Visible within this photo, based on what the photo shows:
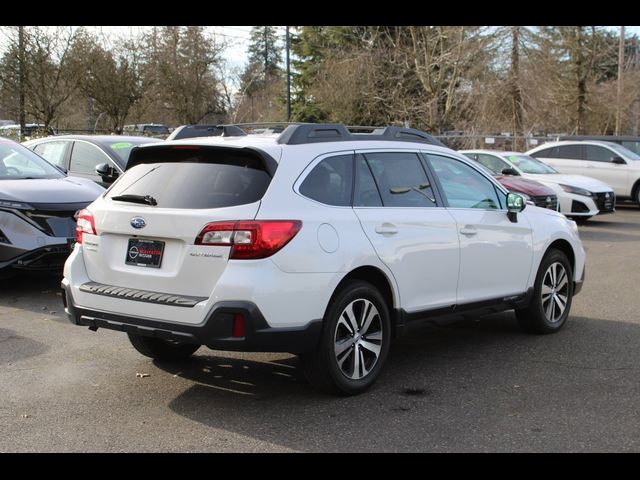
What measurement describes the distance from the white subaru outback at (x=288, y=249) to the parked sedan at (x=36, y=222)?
2811mm

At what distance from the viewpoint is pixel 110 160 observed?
34.3 ft

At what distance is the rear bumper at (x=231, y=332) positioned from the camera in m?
4.40

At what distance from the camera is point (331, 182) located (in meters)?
5.04

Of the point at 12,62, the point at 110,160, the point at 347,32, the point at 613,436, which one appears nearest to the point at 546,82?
the point at 347,32

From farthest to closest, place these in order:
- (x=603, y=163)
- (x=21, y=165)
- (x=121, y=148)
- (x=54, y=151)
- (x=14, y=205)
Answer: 1. (x=603, y=163)
2. (x=54, y=151)
3. (x=121, y=148)
4. (x=21, y=165)
5. (x=14, y=205)

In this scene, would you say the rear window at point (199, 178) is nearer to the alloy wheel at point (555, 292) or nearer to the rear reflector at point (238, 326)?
the rear reflector at point (238, 326)

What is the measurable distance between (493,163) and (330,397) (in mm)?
12411

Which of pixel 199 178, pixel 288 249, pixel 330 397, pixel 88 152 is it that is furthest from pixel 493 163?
pixel 288 249

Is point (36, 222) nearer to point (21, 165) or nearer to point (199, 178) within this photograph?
point (21, 165)

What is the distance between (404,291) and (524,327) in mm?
1995

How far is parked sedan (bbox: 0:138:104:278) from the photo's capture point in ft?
26.1

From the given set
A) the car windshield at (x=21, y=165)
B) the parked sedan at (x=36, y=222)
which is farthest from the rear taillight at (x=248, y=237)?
the car windshield at (x=21, y=165)
